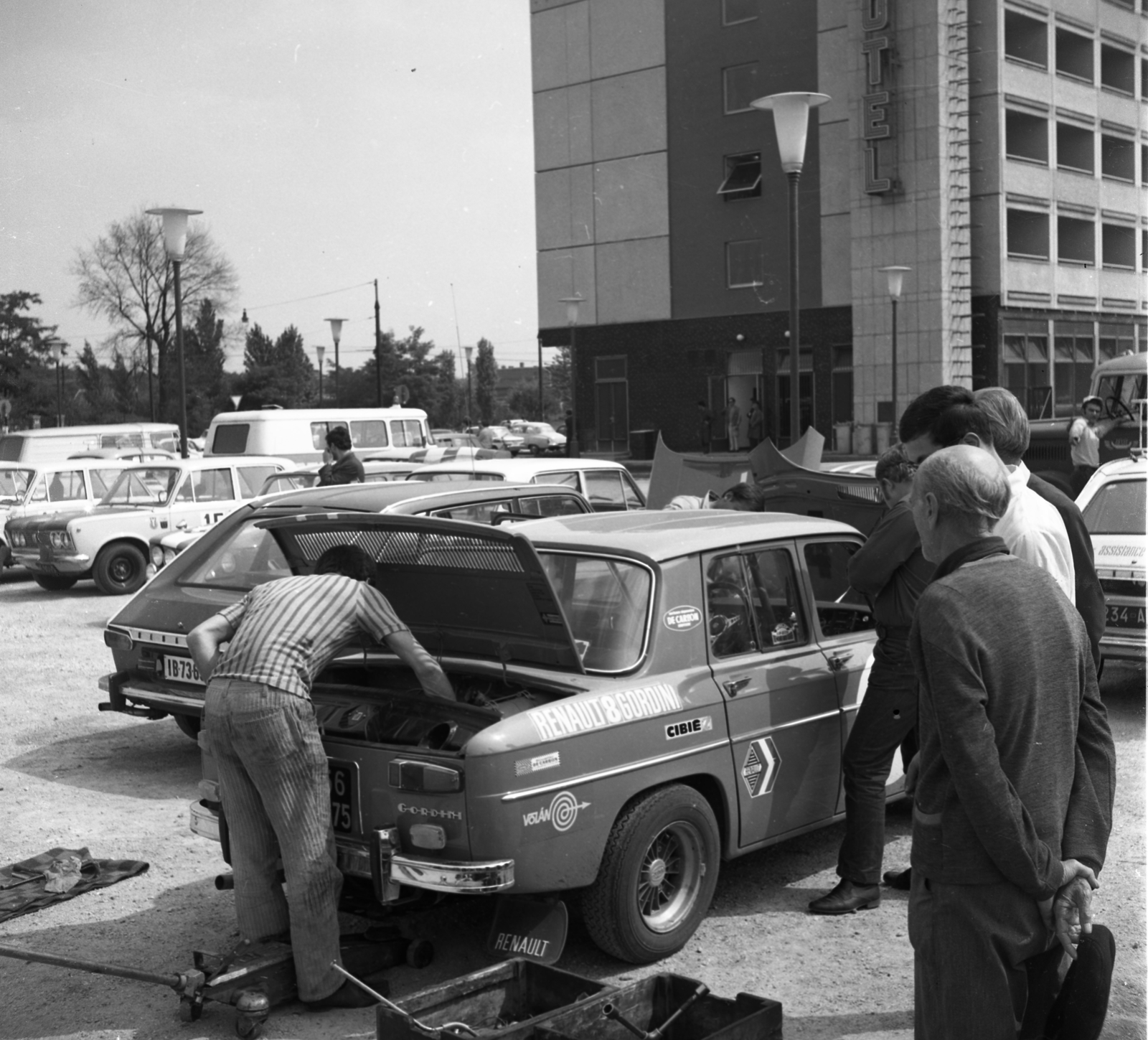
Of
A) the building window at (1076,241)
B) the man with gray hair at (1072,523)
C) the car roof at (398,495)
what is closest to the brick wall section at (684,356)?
the building window at (1076,241)

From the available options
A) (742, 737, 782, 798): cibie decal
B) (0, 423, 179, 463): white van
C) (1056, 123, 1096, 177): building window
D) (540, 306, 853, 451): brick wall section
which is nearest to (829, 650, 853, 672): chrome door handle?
(742, 737, 782, 798): cibie decal

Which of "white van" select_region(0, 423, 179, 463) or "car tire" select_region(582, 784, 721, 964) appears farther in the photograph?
"white van" select_region(0, 423, 179, 463)

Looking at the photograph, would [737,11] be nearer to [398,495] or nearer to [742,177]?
[742,177]

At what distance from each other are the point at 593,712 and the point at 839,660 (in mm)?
1435

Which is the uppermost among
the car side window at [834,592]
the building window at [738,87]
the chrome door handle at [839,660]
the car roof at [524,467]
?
the building window at [738,87]

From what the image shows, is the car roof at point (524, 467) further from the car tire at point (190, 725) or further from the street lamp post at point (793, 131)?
the car tire at point (190, 725)

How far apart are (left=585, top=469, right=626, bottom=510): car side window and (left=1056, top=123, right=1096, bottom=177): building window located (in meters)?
33.4

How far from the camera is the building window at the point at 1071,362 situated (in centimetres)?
4141

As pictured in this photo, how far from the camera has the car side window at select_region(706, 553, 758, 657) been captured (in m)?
5.31

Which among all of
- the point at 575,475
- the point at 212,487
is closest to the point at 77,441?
the point at 212,487

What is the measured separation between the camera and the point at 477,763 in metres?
4.41

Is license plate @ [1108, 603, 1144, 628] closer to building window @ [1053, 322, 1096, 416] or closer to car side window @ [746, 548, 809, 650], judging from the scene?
car side window @ [746, 548, 809, 650]

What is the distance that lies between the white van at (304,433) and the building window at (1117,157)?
27785 millimetres

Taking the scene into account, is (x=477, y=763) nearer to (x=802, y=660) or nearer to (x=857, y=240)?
(x=802, y=660)
